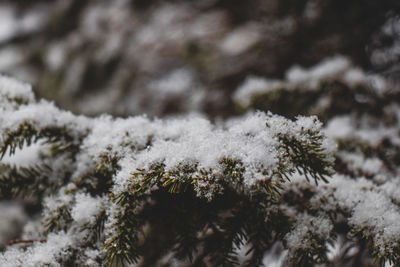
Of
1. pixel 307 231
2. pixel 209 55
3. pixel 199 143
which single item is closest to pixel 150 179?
pixel 199 143

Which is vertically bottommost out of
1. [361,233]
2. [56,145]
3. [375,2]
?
[361,233]

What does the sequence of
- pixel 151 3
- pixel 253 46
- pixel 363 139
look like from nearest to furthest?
pixel 363 139
pixel 253 46
pixel 151 3

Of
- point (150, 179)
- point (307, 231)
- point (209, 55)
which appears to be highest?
point (209, 55)

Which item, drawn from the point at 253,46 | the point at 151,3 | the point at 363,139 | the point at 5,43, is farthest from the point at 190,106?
the point at 5,43

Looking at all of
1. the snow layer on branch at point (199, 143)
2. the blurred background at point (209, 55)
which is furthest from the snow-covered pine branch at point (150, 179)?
the blurred background at point (209, 55)

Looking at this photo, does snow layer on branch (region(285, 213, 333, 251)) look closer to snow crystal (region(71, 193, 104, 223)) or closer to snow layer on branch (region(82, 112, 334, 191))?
snow layer on branch (region(82, 112, 334, 191))

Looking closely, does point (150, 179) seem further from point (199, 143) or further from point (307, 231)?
point (307, 231)

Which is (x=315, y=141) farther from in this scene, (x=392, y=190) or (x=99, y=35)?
(x=99, y=35)

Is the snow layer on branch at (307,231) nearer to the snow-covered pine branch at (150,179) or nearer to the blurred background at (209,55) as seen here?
the snow-covered pine branch at (150,179)

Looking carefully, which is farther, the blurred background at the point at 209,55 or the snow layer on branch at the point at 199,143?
the blurred background at the point at 209,55
